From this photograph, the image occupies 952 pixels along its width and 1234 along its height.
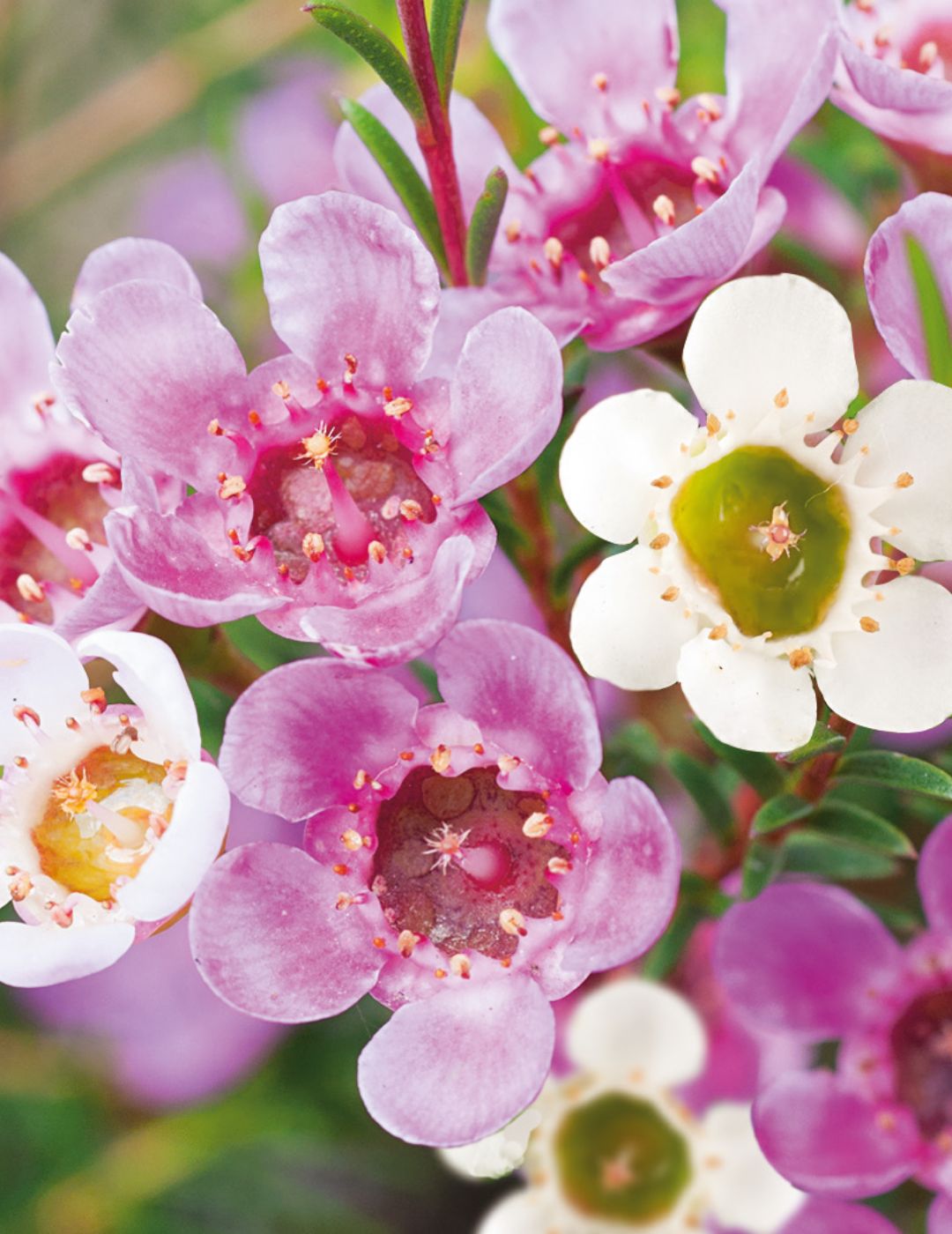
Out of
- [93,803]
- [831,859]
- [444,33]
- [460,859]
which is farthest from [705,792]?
[444,33]


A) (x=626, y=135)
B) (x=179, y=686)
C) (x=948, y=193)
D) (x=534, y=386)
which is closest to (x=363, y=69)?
(x=626, y=135)

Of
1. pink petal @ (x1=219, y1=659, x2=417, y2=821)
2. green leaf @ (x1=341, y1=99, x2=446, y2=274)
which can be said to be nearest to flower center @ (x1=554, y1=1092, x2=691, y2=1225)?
pink petal @ (x1=219, y1=659, x2=417, y2=821)

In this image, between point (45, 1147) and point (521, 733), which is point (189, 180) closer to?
point (45, 1147)

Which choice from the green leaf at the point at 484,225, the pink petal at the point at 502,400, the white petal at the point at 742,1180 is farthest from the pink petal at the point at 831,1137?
the green leaf at the point at 484,225

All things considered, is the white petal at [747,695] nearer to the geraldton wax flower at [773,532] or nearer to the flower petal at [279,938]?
the geraldton wax flower at [773,532]

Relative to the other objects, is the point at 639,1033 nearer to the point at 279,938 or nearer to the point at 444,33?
the point at 279,938

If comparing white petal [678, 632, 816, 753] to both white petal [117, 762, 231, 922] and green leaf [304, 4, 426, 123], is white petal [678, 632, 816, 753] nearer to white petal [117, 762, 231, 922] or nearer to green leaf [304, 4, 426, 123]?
white petal [117, 762, 231, 922]

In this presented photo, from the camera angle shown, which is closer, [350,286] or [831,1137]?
[350,286]
